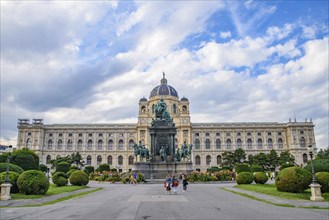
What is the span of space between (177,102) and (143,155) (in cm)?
5994

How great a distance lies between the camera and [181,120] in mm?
93188

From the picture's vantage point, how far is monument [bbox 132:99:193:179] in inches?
1378

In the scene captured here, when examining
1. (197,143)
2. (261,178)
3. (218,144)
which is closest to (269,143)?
(218,144)

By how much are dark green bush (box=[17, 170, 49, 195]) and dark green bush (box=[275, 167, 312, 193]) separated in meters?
14.7

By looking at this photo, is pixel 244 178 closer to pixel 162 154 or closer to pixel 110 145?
pixel 162 154

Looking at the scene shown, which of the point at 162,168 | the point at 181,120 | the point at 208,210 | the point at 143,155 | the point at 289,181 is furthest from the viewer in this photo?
the point at 181,120

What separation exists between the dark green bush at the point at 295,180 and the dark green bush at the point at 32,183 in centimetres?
1473

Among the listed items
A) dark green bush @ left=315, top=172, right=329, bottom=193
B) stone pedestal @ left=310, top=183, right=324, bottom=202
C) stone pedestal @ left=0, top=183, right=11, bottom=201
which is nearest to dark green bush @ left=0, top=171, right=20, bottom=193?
stone pedestal @ left=0, top=183, right=11, bottom=201

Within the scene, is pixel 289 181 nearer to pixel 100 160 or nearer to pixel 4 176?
pixel 4 176

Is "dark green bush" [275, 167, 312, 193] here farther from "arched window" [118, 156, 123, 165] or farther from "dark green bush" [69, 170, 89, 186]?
"arched window" [118, 156, 123, 165]

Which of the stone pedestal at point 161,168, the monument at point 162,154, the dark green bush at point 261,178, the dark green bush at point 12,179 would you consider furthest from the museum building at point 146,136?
the dark green bush at point 12,179

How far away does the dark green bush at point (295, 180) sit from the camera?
16969mm

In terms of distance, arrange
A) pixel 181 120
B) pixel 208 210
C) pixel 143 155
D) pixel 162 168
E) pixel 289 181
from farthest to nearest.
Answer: pixel 181 120 → pixel 143 155 → pixel 162 168 → pixel 289 181 → pixel 208 210

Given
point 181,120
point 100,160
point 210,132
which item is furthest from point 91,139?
point 210,132
